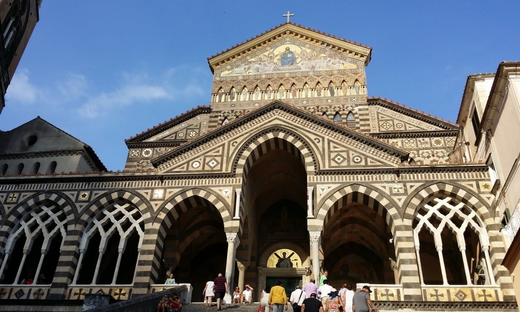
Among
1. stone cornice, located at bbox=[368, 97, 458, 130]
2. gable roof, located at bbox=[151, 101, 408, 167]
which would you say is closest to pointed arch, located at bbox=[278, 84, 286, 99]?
stone cornice, located at bbox=[368, 97, 458, 130]

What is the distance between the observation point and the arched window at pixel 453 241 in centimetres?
1717

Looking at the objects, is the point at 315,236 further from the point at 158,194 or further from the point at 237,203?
the point at 158,194

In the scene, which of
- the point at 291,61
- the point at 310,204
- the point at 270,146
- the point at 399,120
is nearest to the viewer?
the point at 310,204

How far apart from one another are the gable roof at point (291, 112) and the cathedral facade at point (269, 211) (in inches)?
2.5

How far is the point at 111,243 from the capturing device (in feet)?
75.0

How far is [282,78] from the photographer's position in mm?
29656

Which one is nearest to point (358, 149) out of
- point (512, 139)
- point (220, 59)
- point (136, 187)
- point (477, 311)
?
point (512, 139)

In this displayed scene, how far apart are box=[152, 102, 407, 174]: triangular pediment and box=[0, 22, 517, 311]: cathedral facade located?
55mm

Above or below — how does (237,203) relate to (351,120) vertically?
below

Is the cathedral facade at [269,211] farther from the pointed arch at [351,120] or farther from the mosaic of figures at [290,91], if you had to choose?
the mosaic of figures at [290,91]

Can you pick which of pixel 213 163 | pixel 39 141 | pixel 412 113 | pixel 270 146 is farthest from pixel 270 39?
pixel 39 141

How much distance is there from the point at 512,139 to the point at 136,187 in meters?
15.1

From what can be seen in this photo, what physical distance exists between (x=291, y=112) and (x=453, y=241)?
9295mm

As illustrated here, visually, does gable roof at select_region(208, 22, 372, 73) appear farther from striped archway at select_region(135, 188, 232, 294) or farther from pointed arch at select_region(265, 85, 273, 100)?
striped archway at select_region(135, 188, 232, 294)
